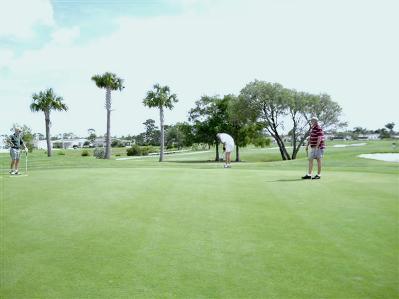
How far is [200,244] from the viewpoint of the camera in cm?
612

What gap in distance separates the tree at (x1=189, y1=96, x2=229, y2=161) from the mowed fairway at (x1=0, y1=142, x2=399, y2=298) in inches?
2469

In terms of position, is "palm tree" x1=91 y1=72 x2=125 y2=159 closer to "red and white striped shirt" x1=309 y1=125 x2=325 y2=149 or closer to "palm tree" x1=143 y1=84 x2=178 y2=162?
"palm tree" x1=143 y1=84 x2=178 y2=162

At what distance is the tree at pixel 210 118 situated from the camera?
2894 inches

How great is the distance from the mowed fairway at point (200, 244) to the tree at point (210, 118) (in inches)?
2469

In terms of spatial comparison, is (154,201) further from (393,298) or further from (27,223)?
(393,298)

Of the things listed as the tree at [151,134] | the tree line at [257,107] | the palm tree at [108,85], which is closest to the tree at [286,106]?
the tree line at [257,107]

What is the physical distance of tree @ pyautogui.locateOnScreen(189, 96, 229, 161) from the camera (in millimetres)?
73500

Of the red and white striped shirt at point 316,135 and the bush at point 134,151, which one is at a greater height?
the red and white striped shirt at point 316,135

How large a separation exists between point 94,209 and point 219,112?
220 ft

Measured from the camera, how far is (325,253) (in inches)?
225

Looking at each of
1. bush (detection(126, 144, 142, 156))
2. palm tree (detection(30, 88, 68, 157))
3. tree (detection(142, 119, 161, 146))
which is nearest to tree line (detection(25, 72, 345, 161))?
palm tree (detection(30, 88, 68, 157))

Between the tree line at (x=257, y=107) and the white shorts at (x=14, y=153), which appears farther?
the tree line at (x=257, y=107)

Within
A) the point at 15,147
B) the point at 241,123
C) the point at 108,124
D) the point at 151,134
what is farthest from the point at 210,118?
the point at 151,134

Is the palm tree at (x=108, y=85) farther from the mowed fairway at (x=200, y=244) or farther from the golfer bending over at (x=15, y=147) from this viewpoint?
the mowed fairway at (x=200, y=244)
